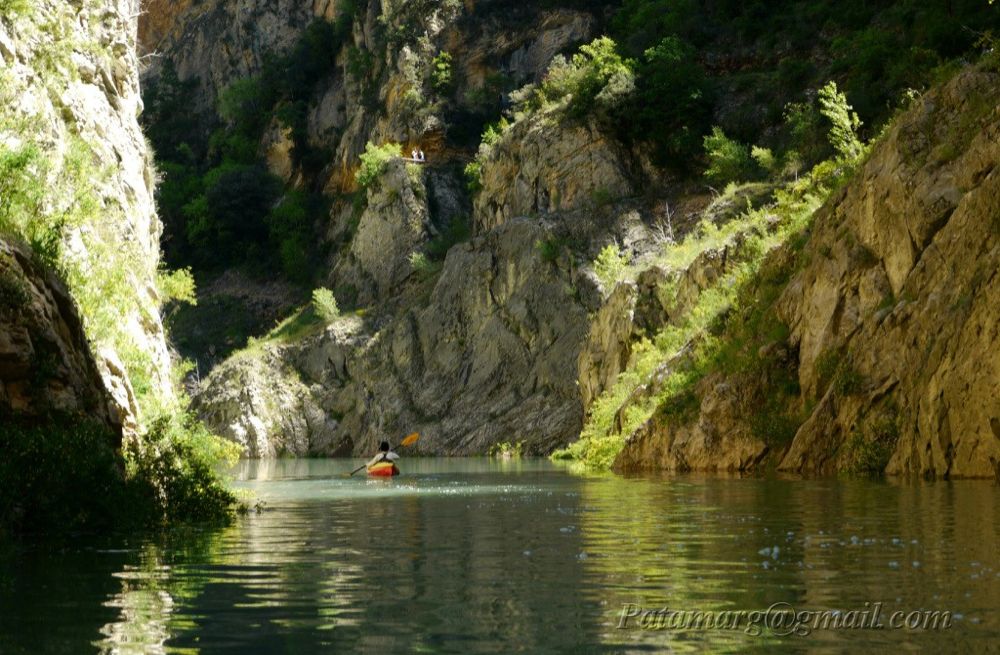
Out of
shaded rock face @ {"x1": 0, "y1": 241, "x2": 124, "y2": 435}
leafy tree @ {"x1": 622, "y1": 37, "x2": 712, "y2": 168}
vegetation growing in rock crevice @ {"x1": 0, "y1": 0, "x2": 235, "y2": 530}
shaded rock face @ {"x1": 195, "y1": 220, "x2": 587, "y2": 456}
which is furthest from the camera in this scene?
leafy tree @ {"x1": 622, "y1": 37, "x2": 712, "y2": 168}

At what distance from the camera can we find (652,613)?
27.9ft

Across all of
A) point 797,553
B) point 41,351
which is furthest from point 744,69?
point 797,553

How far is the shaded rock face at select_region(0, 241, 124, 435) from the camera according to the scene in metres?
14.8

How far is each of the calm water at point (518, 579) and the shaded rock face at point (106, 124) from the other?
6.03m

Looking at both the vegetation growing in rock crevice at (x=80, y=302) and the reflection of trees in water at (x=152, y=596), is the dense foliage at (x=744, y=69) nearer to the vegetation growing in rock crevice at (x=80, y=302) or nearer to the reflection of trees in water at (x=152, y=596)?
the vegetation growing in rock crevice at (x=80, y=302)

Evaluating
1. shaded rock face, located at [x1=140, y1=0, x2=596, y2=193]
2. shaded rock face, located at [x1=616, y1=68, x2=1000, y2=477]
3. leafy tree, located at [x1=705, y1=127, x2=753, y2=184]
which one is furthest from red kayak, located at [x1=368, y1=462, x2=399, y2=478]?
shaded rock face, located at [x1=140, y1=0, x2=596, y2=193]

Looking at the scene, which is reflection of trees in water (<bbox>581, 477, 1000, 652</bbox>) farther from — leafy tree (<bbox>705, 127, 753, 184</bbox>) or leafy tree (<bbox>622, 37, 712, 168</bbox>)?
leafy tree (<bbox>622, 37, 712, 168</bbox>)

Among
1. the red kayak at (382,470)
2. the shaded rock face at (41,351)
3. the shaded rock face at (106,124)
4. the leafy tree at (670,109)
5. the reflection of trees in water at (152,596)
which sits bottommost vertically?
the reflection of trees in water at (152,596)

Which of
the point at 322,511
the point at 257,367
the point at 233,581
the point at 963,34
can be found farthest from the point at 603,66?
the point at 233,581

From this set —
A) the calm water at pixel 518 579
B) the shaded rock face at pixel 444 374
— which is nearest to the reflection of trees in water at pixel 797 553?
the calm water at pixel 518 579

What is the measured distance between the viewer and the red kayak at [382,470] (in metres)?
34.6

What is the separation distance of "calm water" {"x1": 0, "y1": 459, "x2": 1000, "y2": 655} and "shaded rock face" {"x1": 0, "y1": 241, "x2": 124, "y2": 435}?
210 centimetres

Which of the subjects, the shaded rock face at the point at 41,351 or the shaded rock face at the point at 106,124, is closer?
the shaded rock face at the point at 41,351

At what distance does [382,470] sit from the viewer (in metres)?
34.8
